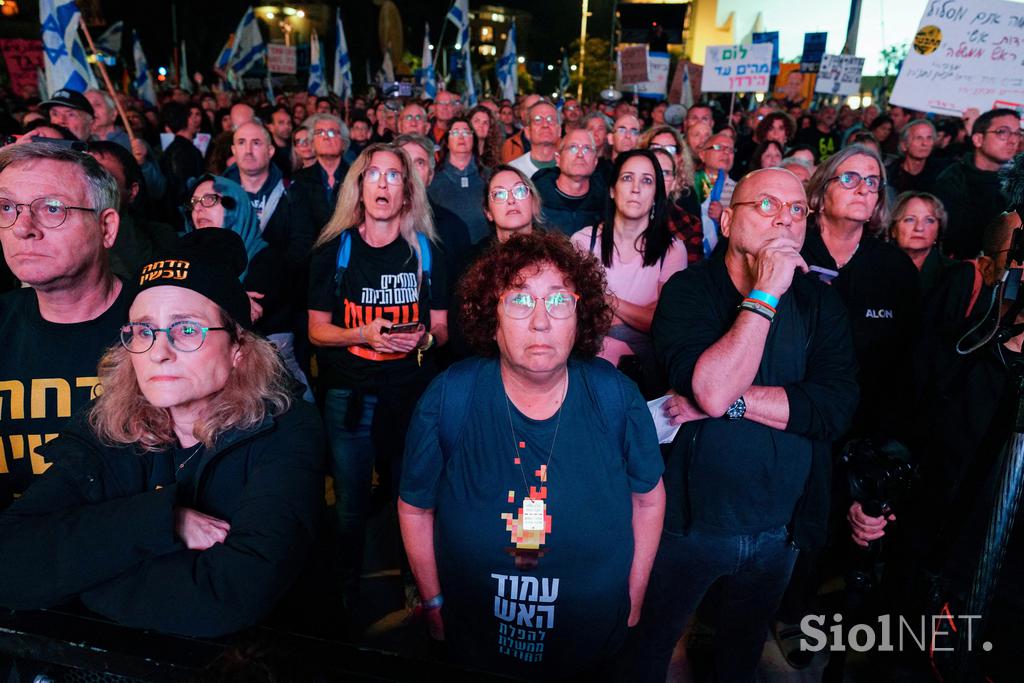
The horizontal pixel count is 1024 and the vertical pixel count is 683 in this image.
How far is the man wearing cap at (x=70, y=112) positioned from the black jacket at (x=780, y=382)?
5384 mm


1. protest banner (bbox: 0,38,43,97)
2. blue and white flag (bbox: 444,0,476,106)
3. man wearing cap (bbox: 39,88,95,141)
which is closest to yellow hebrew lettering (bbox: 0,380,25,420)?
man wearing cap (bbox: 39,88,95,141)

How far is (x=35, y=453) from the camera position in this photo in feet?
7.06

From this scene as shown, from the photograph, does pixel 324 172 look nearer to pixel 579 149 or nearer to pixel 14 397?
pixel 579 149

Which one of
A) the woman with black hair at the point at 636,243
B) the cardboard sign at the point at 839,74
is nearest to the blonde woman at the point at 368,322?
the woman with black hair at the point at 636,243

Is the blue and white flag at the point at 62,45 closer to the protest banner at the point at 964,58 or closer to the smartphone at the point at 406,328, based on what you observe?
the smartphone at the point at 406,328

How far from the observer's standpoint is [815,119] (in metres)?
12.5

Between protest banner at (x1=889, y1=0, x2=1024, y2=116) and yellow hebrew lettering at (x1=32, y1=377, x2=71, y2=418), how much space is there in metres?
6.68

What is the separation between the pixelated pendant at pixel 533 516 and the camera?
6.45 feet

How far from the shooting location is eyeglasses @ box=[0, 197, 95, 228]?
7.14 ft

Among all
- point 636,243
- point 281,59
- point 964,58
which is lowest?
point 636,243

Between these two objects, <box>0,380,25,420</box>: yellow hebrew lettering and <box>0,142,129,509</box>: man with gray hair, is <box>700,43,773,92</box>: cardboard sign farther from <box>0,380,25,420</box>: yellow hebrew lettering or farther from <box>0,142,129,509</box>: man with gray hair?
<box>0,380,25,420</box>: yellow hebrew lettering

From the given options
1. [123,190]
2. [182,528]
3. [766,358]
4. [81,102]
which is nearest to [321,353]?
[123,190]

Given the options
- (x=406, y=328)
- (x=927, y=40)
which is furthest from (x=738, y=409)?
(x=927, y=40)

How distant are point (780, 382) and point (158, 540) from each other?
1.97 metres
